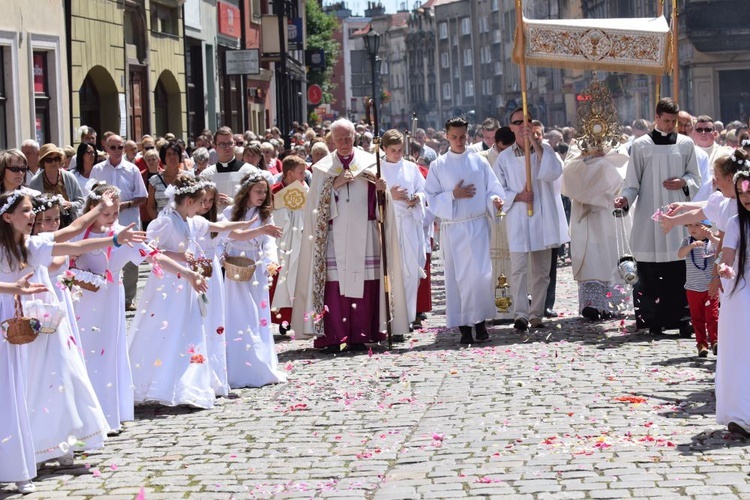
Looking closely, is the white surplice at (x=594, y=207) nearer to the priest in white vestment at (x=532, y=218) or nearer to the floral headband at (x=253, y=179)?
the priest in white vestment at (x=532, y=218)

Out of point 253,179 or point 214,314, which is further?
point 253,179

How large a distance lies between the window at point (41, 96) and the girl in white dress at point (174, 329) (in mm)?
13348

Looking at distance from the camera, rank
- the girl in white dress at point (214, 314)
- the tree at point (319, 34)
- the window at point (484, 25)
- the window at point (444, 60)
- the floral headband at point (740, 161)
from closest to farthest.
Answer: the floral headband at point (740, 161) → the girl in white dress at point (214, 314) → the tree at point (319, 34) → the window at point (484, 25) → the window at point (444, 60)

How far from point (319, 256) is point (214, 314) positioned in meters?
2.63

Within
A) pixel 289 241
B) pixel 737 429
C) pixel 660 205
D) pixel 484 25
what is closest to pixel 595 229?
pixel 660 205

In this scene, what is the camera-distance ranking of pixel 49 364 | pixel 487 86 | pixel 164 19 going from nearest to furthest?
pixel 49 364, pixel 164 19, pixel 487 86

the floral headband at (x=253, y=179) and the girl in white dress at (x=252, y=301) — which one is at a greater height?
the floral headband at (x=253, y=179)

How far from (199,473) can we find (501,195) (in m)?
6.43

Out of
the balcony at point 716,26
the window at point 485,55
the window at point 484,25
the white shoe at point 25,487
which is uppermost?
the window at point 484,25

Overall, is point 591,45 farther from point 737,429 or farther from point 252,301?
point 737,429

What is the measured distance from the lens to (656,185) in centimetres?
1336

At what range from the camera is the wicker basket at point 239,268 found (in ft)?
36.9

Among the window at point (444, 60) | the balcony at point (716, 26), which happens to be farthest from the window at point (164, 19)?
the window at point (444, 60)

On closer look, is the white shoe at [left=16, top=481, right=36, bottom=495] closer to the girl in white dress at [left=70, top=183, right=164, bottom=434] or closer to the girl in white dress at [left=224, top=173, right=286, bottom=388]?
→ the girl in white dress at [left=70, top=183, right=164, bottom=434]
